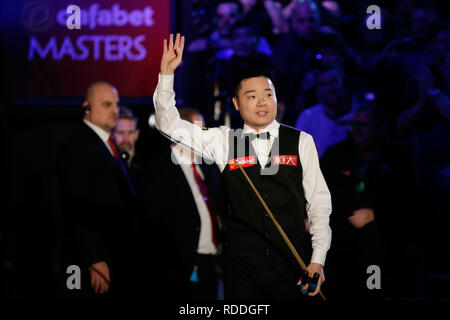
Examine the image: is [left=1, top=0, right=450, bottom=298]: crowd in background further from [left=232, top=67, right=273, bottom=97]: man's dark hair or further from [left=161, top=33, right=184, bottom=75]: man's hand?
[left=161, top=33, right=184, bottom=75]: man's hand

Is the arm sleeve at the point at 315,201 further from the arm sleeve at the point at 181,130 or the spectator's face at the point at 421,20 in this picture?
the spectator's face at the point at 421,20

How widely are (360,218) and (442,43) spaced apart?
4.98 ft

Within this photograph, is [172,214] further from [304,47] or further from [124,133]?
[304,47]

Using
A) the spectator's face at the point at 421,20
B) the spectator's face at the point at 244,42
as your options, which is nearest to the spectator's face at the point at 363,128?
the spectator's face at the point at 421,20

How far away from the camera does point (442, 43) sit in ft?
12.5

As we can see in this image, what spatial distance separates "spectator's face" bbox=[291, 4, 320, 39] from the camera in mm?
4195

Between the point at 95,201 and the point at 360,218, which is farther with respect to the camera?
the point at 360,218

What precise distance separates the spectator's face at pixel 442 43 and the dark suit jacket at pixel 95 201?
101 inches

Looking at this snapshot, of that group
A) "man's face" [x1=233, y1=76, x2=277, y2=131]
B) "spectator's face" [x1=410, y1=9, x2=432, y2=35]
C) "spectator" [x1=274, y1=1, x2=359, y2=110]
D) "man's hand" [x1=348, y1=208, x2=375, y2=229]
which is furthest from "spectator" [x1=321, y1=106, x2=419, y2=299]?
"man's face" [x1=233, y1=76, x2=277, y2=131]

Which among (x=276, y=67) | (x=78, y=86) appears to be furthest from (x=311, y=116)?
(x=78, y=86)

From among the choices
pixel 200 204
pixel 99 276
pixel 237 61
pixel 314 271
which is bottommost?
pixel 99 276

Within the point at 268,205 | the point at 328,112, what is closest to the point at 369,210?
the point at 328,112
